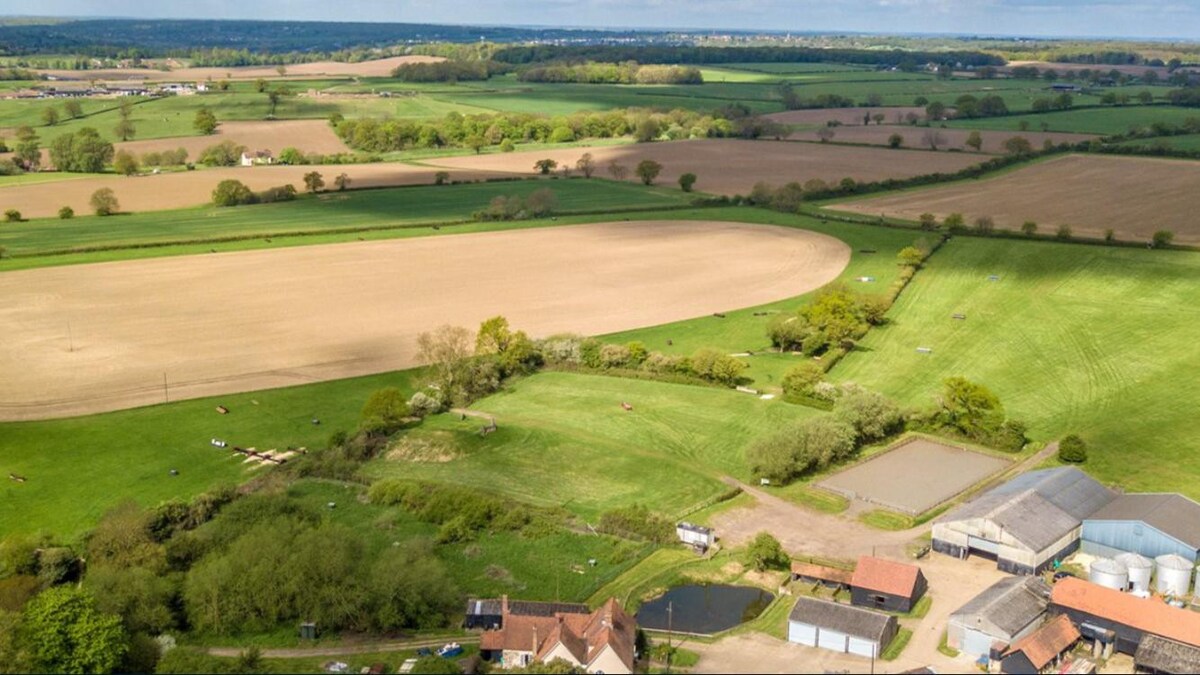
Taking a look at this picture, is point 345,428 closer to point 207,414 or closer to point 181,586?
point 207,414

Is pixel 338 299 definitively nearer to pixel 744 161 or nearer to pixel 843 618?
pixel 843 618

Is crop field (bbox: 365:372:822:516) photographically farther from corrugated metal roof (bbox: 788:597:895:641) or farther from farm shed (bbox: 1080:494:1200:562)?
farm shed (bbox: 1080:494:1200:562)

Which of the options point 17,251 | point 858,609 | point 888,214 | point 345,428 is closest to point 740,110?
point 888,214

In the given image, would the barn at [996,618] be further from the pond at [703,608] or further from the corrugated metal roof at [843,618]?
the pond at [703,608]

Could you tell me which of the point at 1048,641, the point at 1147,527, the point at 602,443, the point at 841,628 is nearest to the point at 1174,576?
the point at 1147,527

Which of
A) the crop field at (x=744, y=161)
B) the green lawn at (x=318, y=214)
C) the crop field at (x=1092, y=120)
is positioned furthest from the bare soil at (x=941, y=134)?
the green lawn at (x=318, y=214)

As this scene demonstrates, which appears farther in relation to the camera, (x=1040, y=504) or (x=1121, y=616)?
(x=1040, y=504)

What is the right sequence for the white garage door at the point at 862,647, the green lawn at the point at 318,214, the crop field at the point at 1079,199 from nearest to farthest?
the white garage door at the point at 862,647
the green lawn at the point at 318,214
the crop field at the point at 1079,199
